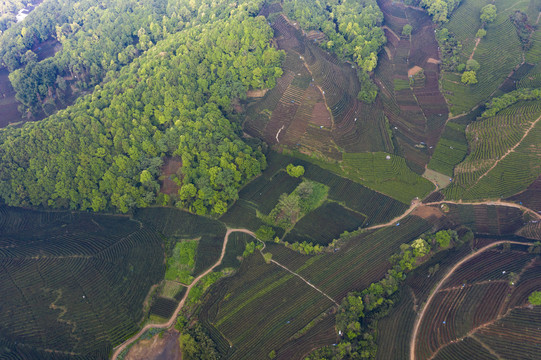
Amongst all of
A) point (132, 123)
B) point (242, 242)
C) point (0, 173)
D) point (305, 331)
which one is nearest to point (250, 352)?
point (305, 331)

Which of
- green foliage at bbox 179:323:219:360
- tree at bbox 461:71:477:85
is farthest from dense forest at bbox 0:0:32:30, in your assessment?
tree at bbox 461:71:477:85

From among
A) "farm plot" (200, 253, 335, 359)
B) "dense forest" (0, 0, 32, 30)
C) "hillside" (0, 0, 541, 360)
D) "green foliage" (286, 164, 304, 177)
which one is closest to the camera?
"farm plot" (200, 253, 335, 359)

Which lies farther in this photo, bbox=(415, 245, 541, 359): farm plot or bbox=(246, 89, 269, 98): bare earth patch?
bbox=(246, 89, 269, 98): bare earth patch

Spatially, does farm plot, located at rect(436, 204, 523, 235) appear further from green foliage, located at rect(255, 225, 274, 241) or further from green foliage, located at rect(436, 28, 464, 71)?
green foliage, located at rect(436, 28, 464, 71)

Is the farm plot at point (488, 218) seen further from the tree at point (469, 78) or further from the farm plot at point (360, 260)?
the tree at point (469, 78)

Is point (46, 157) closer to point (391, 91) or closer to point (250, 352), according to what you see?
point (250, 352)
